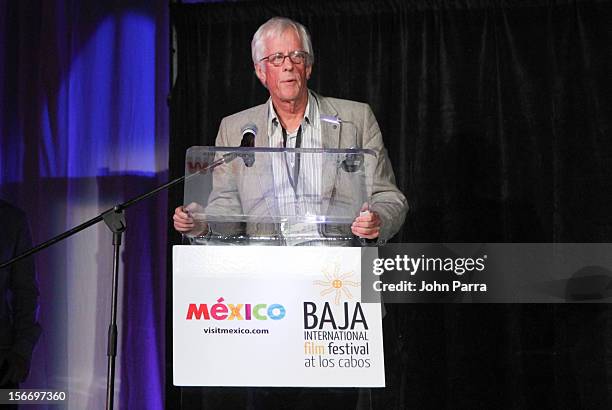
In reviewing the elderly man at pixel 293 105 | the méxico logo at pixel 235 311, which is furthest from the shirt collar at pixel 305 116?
the méxico logo at pixel 235 311

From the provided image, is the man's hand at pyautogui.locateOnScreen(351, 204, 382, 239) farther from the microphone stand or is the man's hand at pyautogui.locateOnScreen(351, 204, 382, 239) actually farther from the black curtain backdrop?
the black curtain backdrop

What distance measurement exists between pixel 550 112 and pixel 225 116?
164 cm

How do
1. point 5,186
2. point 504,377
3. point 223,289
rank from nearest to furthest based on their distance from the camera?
point 223,289, point 504,377, point 5,186

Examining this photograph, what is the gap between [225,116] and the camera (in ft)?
13.2

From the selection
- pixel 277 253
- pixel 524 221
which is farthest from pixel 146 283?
pixel 524 221

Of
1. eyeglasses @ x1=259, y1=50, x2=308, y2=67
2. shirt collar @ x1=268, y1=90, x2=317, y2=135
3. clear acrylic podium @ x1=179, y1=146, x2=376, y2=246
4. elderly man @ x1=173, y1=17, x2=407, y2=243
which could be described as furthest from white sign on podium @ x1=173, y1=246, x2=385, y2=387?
eyeglasses @ x1=259, y1=50, x2=308, y2=67

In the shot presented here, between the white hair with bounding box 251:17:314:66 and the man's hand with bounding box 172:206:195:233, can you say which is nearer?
the man's hand with bounding box 172:206:195:233

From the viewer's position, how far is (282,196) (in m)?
2.59

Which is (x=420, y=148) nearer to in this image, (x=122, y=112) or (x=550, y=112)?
(x=550, y=112)

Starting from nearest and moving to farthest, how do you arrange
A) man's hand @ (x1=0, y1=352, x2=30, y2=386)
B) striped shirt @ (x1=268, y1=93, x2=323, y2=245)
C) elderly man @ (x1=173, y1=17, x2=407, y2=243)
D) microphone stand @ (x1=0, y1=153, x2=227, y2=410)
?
microphone stand @ (x1=0, y1=153, x2=227, y2=410) < striped shirt @ (x1=268, y1=93, x2=323, y2=245) < elderly man @ (x1=173, y1=17, x2=407, y2=243) < man's hand @ (x1=0, y1=352, x2=30, y2=386)

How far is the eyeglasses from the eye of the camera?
3.38 metres

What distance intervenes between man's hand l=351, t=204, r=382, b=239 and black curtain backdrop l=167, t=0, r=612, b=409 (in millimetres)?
1389

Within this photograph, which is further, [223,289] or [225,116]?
[225,116]

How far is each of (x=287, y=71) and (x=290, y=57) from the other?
2.4 inches
